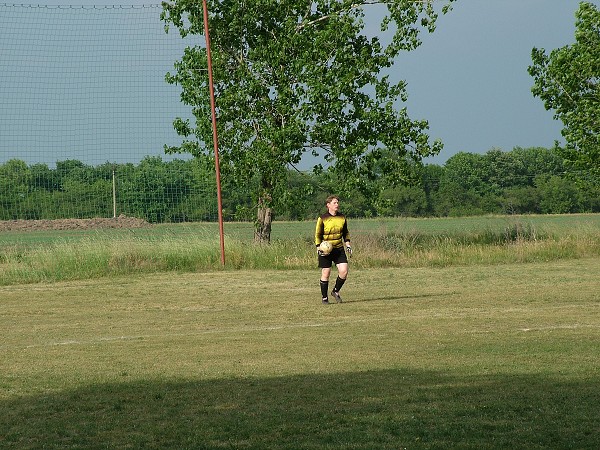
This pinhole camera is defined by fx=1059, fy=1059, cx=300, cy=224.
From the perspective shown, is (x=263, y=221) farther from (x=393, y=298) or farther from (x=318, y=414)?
(x=318, y=414)

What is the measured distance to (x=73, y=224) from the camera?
32.3 m

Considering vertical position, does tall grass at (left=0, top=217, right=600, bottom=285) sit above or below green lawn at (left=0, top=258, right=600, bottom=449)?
above

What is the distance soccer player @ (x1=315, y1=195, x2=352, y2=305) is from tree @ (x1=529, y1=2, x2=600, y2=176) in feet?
56.9

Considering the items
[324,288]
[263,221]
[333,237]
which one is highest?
[263,221]

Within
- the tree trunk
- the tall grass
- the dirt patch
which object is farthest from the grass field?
the tree trunk

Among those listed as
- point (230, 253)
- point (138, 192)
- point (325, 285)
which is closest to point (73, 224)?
point (138, 192)

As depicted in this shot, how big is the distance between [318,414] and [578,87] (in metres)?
28.7

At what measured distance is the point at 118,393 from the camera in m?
9.84

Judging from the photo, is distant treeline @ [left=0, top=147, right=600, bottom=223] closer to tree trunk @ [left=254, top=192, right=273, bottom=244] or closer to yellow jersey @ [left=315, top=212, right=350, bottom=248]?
tree trunk @ [left=254, top=192, right=273, bottom=244]

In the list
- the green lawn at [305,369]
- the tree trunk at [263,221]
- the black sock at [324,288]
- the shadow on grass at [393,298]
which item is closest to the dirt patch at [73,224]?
the tree trunk at [263,221]

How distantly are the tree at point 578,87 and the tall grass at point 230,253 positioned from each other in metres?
3.81

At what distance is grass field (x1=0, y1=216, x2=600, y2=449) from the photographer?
7.89m

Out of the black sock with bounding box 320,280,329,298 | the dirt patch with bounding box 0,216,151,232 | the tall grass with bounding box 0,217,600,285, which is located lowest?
the black sock with bounding box 320,280,329,298

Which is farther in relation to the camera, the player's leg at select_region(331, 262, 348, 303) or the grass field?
the player's leg at select_region(331, 262, 348, 303)
